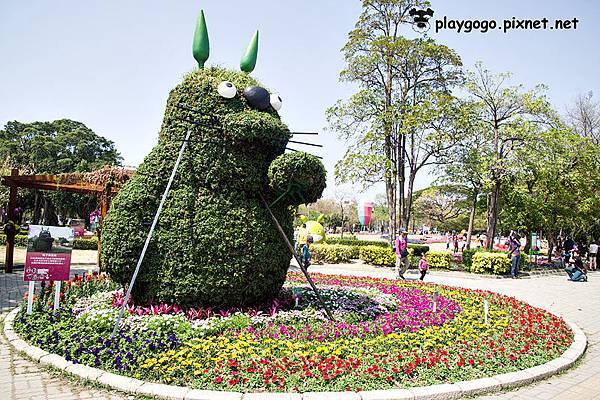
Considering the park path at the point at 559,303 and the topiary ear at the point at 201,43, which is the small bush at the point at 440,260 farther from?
the topiary ear at the point at 201,43

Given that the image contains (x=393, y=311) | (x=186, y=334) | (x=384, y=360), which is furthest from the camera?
(x=393, y=311)

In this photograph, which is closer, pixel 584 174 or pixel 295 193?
pixel 295 193

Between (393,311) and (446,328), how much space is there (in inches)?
53.2

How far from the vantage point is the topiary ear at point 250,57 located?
7711 millimetres

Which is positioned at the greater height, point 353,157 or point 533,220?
point 353,157

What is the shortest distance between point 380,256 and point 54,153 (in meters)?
43.5

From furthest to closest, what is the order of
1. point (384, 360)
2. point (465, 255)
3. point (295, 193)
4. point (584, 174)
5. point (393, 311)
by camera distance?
point (584, 174) → point (465, 255) → point (393, 311) → point (295, 193) → point (384, 360)

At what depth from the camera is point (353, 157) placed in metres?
21.2

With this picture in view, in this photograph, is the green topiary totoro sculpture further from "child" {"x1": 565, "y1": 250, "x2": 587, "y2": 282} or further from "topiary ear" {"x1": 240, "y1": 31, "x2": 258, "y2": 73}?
"child" {"x1": 565, "y1": 250, "x2": 587, "y2": 282}

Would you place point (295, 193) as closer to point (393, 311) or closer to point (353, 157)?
point (393, 311)

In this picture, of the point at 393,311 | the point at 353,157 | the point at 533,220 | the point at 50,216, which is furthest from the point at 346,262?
the point at 50,216

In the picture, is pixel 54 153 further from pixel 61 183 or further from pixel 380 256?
pixel 380 256

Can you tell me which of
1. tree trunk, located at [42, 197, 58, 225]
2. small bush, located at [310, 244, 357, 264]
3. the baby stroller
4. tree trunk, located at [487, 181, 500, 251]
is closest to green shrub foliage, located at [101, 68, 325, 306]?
small bush, located at [310, 244, 357, 264]

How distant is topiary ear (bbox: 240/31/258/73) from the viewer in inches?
Result: 304
